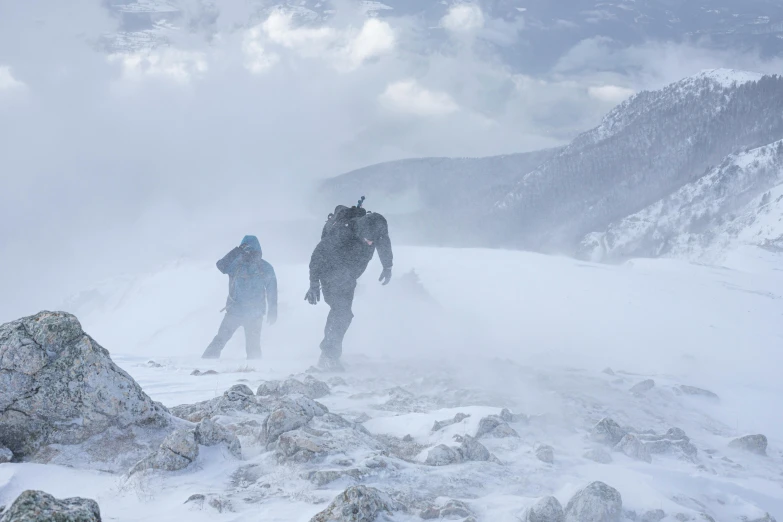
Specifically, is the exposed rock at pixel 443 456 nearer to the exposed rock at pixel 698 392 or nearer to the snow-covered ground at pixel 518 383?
the snow-covered ground at pixel 518 383

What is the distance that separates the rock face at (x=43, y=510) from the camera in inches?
73.0

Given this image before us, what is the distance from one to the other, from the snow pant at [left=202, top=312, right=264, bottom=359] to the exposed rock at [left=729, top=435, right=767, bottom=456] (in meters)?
8.14

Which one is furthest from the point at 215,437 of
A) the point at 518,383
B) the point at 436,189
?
the point at 436,189

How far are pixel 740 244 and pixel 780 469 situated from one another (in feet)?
218

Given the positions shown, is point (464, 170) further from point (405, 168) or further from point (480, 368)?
point (480, 368)

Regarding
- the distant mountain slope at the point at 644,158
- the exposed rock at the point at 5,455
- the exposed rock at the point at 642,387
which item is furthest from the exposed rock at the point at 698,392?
the distant mountain slope at the point at 644,158

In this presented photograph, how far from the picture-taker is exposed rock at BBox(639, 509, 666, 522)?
10.7 feet

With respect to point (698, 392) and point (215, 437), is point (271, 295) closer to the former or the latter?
point (215, 437)

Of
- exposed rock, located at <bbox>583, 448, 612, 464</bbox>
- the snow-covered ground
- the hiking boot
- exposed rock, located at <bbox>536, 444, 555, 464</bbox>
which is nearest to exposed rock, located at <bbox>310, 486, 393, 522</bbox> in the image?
the snow-covered ground

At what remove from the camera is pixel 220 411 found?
174 inches

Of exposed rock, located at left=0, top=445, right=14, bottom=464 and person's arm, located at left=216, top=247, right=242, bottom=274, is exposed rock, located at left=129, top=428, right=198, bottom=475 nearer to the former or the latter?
exposed rock, located at left=0, top=445, right=14, bottom=464

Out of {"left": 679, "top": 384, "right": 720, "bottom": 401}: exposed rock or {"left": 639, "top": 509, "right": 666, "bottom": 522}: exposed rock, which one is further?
{"left": 679, "top": 384, "right": 720, "bottom": 401}: exposed rock

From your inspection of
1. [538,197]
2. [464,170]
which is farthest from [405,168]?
[538,197]

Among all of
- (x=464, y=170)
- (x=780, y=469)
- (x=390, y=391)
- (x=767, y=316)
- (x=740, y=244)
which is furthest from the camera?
(x=464, y=170)
